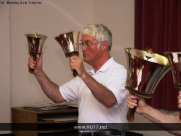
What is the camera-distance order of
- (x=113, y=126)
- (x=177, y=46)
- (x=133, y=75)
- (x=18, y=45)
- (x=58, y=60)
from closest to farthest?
(x=133, y=75), (x=113, y=126), (x=177, y=46), (x=18, y=45), (x=58, y=60)

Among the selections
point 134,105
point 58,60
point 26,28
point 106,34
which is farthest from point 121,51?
point 134,105

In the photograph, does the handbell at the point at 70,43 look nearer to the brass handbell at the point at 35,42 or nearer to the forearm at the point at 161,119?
the brass handbell at the point at 35,42

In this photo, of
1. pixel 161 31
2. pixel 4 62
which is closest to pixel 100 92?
pixel 161 31

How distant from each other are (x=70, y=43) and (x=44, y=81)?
463mm

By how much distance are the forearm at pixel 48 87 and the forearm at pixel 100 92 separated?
43 cm

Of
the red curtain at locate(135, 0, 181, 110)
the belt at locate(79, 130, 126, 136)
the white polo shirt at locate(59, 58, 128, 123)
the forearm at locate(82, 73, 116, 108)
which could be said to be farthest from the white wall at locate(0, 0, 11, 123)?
the forearm at locate(82, 73, 116, 108)

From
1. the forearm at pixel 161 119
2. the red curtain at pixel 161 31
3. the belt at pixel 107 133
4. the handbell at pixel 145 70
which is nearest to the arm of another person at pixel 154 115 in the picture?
the forearm at pixel 161 119

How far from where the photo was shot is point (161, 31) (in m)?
3.03

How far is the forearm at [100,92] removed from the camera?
183 cm

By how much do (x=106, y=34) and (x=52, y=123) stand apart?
1277mm

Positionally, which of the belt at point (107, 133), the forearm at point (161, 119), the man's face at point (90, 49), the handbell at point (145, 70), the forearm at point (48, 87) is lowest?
the belt at point (107, 133)

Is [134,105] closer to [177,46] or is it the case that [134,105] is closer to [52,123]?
Answer: [177,46]

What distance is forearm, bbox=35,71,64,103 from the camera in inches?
86.3

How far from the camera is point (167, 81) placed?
9.67 ft
